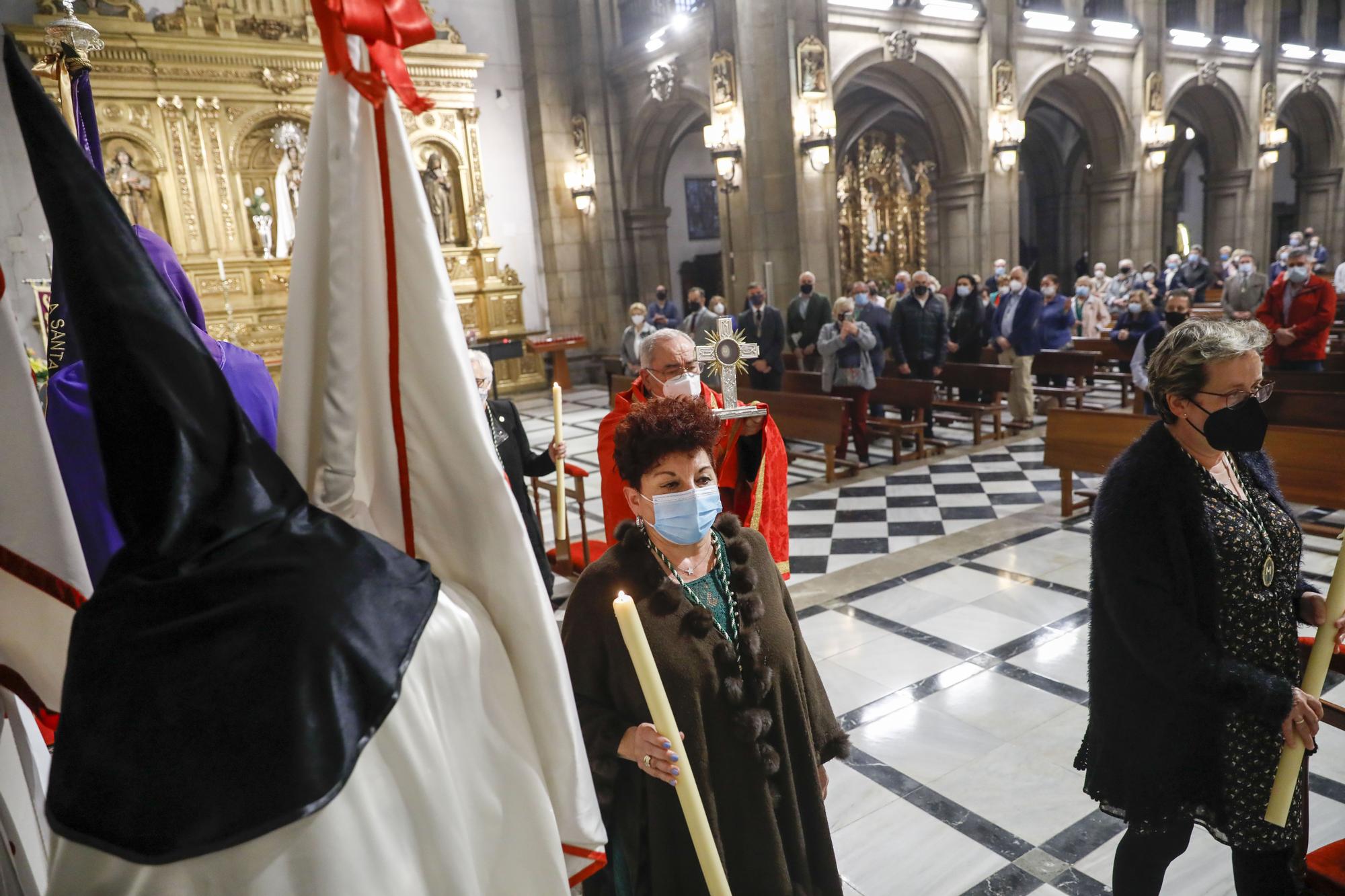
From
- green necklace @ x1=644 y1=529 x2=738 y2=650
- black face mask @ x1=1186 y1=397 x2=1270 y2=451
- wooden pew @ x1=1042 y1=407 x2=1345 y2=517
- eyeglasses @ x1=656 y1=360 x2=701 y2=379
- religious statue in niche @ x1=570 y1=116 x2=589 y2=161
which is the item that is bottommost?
wooden pew @ x1=1042 y1=407 x2=1345 y2=517

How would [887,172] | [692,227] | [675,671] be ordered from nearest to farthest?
1. [675,671]
2. [887,172]
3. [692,227]

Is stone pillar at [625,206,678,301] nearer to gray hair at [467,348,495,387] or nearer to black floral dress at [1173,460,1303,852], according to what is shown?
gray hair at [467,348,495,387]

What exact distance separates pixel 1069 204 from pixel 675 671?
23.5 metres

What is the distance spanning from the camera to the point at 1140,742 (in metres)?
1.99

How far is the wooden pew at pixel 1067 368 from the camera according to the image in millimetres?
9469

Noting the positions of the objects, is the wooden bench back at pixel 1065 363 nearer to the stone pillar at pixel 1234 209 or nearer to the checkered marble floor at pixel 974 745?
the checkered marble floor at pixel 974 745

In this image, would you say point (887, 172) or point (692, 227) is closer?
point (887, 172)

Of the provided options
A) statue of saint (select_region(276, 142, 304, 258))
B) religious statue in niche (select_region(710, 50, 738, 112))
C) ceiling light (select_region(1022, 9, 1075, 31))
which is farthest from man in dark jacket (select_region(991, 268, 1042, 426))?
statue of saint (select_region(276, 142, 304, 258))

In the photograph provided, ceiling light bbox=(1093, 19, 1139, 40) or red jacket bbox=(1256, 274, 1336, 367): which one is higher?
ceiling light bbox=(1093, 19, 1139, 40)

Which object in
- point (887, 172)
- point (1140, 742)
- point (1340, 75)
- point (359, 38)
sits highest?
point (1340, 75)

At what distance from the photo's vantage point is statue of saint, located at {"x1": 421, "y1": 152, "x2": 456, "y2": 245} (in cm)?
1387

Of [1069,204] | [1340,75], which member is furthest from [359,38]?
[1340,75]

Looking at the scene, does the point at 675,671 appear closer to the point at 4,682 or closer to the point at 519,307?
the point at 4,682

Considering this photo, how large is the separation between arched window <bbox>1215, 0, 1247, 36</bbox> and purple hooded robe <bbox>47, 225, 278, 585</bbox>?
73.2 ft
